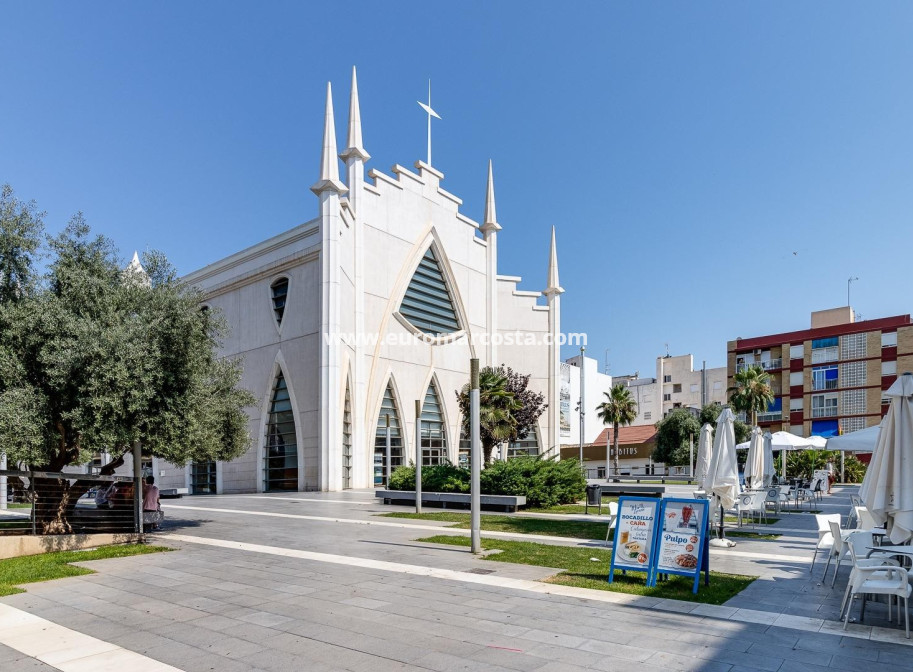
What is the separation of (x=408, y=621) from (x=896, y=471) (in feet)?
21.0

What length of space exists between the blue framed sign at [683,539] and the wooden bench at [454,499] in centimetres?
982

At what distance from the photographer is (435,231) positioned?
41.4 m

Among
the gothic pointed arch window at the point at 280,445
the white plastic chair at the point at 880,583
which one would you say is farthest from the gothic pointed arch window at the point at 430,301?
the white plastic chair at the point at 880,583

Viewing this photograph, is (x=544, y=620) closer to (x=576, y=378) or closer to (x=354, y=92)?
(x=354, y=92)

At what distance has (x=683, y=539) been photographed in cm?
858

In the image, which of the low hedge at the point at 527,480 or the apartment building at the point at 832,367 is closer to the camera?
the low hedge at the point at 527,480

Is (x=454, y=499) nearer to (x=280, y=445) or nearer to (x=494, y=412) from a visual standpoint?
(x=494, y=412)

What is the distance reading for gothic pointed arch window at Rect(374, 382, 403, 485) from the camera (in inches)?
1390

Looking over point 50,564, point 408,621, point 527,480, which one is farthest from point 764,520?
point 50,564

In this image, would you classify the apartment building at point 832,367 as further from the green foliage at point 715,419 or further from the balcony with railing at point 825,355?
the green foliage at point 715,419

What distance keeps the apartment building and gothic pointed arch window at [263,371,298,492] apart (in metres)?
48.2

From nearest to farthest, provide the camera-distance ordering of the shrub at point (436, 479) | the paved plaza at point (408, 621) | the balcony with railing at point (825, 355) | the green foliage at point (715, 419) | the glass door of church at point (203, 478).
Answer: the paved plaza at point (408, 621) < the shrub at point (436, 479) < the glass door of church at point (203, 478) < the green foliage at point (715, 419) < the balcony with railing at point (825, 355)

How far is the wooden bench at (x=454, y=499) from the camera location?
62.8 ft

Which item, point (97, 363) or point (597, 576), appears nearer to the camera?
point (597, 576)
